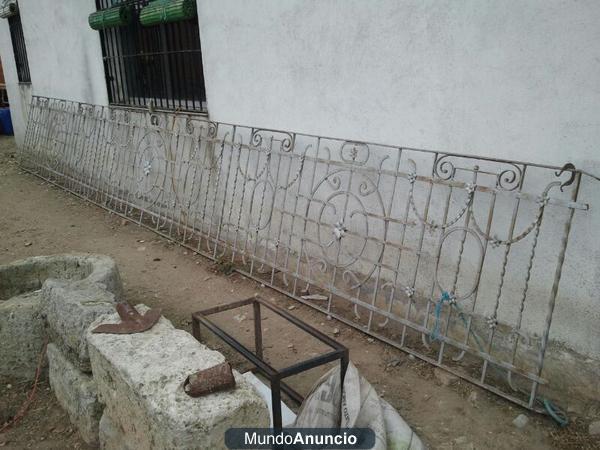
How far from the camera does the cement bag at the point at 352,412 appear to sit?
2.14m

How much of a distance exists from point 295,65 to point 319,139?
0.67 meters

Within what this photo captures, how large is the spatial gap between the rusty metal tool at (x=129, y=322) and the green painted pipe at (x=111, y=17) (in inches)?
184

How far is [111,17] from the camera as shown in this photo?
5.96 meters

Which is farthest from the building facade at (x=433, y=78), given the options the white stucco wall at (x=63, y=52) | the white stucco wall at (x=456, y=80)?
the white stucco wall at (x=63, y=52)

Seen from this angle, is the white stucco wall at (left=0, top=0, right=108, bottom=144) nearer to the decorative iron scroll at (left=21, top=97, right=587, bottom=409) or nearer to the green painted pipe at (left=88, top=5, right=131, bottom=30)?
the green painted pipe at (left=88, top=5, right=131, bottom=30)

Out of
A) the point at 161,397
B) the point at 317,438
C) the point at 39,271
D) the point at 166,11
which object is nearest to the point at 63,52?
the point at 166,11

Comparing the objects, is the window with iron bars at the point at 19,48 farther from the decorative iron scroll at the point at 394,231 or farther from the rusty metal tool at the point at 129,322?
the rusty metal tool at the point at 129,322

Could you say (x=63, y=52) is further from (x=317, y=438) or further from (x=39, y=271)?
(x=317, y=438)

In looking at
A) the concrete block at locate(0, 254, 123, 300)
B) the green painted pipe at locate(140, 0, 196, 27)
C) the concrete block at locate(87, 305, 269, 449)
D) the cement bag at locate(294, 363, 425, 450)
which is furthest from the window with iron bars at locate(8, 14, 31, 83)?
the cement bag at locate(294, 363, 425, 450)

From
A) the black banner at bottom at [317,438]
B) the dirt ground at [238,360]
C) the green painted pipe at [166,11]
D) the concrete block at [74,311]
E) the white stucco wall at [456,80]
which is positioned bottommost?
the dirt ground at [238,360]

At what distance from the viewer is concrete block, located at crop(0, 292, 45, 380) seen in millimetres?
2895

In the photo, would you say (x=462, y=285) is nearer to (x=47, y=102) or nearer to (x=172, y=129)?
(x=172, y=129)

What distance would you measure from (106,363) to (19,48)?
9880mm

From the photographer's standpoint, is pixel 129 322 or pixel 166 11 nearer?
pixel 129 322
